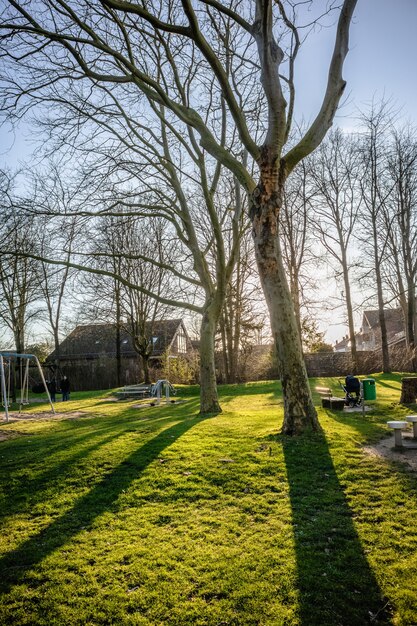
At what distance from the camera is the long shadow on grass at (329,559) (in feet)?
9.52

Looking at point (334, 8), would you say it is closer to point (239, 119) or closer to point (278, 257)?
point (239, 119)

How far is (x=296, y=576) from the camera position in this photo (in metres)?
3.36

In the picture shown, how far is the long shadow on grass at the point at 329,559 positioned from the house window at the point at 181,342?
130ft

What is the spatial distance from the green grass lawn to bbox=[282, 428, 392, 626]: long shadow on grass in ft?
0.05

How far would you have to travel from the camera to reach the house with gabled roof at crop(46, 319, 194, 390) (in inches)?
1383

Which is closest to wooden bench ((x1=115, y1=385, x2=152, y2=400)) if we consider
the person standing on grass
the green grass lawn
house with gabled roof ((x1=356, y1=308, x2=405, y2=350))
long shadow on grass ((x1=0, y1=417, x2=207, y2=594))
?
the person standing on grass

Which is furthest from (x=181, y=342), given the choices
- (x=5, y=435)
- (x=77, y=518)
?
(x=77, y=518)

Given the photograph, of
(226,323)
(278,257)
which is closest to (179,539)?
(278,257)

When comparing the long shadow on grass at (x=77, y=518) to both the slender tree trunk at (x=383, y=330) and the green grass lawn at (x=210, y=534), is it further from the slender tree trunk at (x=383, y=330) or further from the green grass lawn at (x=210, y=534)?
the slender tree trunk at (x=383, y=330)

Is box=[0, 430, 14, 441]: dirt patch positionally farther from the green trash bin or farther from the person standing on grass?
the person standing on grass

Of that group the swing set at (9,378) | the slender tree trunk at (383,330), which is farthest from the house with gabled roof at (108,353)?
the slender tree trunk at (383,330)

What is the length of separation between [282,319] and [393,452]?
3233 millimetres

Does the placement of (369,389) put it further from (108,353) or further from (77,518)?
(108,353)

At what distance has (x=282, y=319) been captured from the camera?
7.58 m
